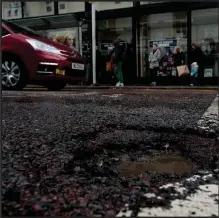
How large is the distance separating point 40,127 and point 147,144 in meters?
0.88

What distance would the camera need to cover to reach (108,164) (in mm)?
2078

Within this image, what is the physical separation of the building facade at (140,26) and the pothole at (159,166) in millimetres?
10736

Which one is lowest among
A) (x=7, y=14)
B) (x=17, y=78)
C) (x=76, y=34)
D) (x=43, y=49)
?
(x=17, y=78)

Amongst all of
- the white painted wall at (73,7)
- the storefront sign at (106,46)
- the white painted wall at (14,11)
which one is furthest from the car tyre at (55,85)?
the white painted wall at (14,11)

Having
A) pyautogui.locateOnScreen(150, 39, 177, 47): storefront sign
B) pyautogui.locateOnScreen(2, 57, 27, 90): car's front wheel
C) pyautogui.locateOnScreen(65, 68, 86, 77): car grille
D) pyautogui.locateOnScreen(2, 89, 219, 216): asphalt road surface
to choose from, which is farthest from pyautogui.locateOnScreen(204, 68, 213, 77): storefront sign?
pyautogui.locateOnScreen(2, 89, 219, 216): asphalt road surface

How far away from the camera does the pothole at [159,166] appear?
1.99 m

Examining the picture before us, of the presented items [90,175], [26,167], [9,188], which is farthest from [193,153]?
[9,188]

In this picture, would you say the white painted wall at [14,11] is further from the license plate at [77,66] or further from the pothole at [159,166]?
the pothole at [159,166]

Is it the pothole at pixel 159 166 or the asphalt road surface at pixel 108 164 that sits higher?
the asphalt road surface at pixel 108 164

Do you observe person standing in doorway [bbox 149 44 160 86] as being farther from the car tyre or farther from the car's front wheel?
the car's front wheel

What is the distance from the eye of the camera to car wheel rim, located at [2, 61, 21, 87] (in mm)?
7078

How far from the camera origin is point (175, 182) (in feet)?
5.74

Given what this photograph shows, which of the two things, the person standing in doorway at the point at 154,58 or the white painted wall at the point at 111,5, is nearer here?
the person standing in doorway at the point at 154,58

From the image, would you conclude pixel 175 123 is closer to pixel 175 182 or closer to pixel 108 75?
pixel 175 182
